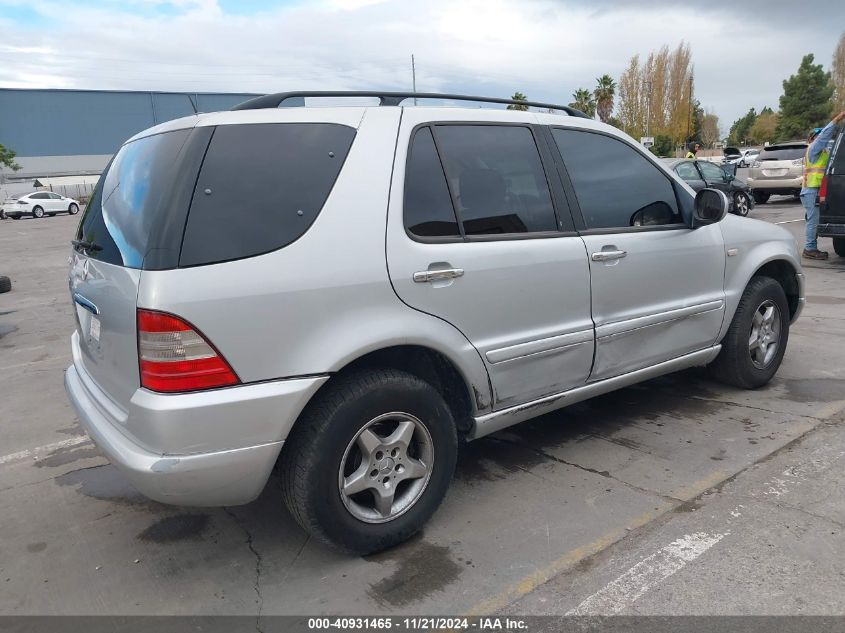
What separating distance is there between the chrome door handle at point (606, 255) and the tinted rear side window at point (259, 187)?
144 cm

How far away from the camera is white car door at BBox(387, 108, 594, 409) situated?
2.87 metres

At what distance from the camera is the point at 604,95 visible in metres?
60.7

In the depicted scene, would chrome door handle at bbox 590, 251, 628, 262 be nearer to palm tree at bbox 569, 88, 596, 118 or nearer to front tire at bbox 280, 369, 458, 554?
front tire at bbox 280, 369, 458, 554

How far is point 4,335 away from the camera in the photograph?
7.55 meters

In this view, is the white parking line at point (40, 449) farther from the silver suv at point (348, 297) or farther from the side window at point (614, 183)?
the side window at point (614, 183)

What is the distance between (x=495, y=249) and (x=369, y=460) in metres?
1.11

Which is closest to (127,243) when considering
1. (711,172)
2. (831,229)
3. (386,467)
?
(386,467)

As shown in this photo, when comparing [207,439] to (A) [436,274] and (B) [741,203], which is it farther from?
(B) [741,203]

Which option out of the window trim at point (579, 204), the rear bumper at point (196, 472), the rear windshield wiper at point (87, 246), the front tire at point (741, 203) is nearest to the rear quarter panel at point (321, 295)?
the rear bumper at point (196, 472)

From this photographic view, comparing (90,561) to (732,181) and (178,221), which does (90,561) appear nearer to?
(178,221)

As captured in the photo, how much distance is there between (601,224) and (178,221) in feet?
7.23

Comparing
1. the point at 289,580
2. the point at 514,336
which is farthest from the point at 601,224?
the point at 289,580

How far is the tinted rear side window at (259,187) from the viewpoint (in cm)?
241

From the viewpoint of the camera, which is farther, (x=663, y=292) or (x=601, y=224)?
(x=663, y=292)
